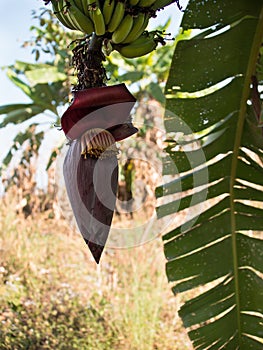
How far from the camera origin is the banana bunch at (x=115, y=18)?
400mm

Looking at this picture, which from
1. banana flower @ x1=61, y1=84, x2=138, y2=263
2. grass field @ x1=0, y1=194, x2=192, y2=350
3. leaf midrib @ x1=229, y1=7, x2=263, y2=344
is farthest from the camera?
grass field @ x1=0, y1=194, x2=192, y2=350

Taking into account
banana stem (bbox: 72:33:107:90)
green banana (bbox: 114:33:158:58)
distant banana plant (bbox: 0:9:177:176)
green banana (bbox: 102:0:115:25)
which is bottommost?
banana stem (bbox: 72:33:107:90)

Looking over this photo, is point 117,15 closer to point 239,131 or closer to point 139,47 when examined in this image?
point 139,47

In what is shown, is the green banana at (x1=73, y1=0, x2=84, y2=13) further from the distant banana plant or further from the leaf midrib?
the distant banana plant

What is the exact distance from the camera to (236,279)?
3.14ft

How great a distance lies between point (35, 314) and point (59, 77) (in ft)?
4.92

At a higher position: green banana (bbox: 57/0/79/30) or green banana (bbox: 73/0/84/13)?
green banana (bbox: 73/0/84/13)

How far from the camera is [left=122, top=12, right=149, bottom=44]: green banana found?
42cm

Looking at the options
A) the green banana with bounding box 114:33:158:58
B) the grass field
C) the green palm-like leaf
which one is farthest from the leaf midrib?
→ the grass field

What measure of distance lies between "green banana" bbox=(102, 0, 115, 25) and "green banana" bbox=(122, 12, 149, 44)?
0.03m

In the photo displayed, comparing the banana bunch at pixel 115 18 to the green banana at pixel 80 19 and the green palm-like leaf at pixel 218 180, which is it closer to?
the green banana at pixel 80 19

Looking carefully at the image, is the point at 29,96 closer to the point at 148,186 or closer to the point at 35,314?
the point at 148,186

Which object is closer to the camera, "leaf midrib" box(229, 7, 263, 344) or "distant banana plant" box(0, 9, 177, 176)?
"leaf midrib" box(229, 7, 263, 344)

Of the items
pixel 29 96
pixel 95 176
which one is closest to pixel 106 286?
pixel 29 96
